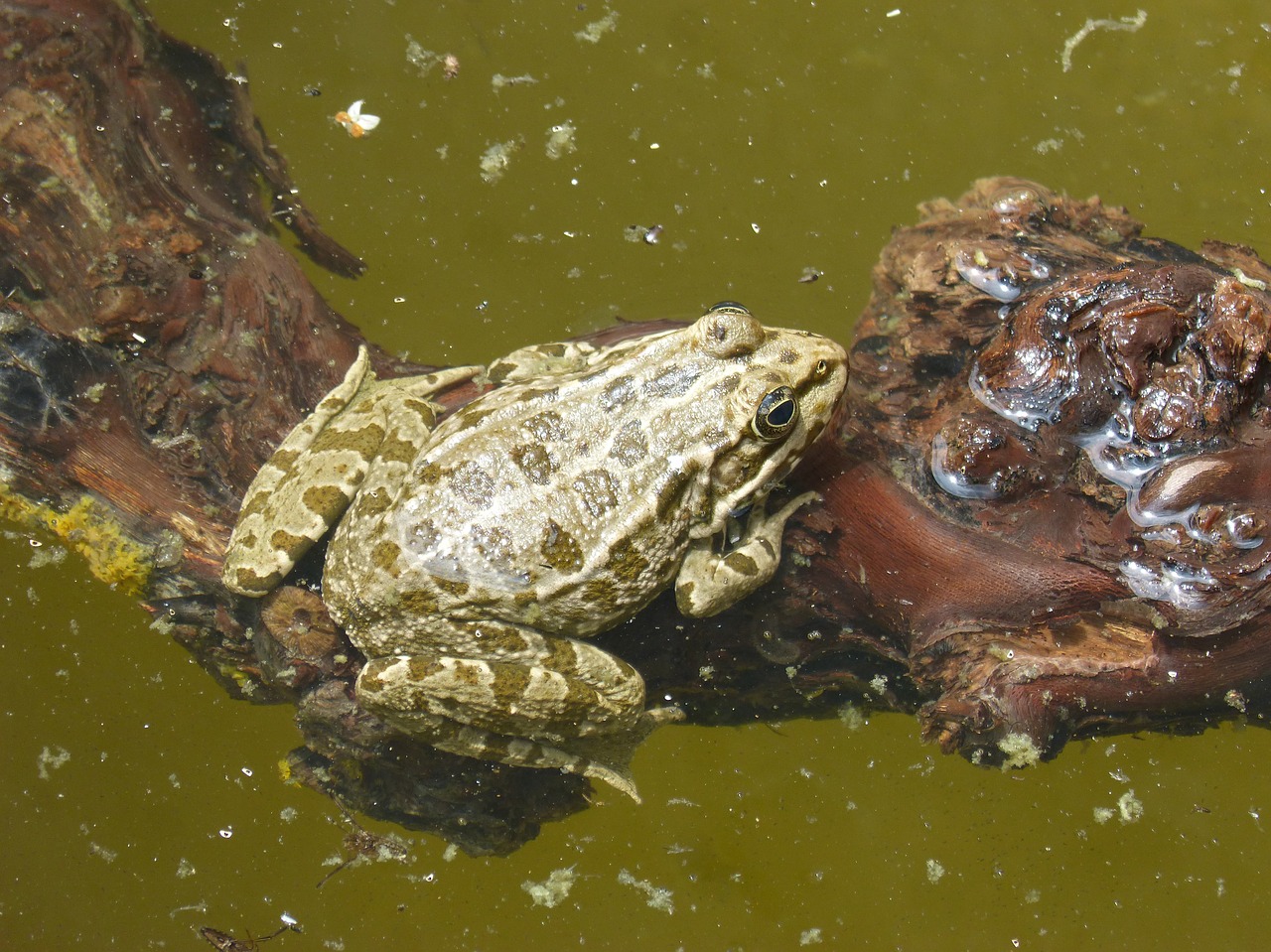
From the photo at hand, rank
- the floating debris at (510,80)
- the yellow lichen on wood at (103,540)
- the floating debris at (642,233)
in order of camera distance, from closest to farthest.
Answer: the yellow lichen on wood at (103,540), the floating debris at (642,233), the floating debris at (510,80)

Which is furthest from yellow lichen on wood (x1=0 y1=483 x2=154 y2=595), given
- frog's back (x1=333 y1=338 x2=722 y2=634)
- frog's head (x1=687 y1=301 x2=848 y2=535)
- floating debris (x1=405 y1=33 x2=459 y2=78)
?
floating debris (x1=405 y1=33 x2=459 y2=78)

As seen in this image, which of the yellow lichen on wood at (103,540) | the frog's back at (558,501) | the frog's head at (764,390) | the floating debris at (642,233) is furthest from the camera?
the floating debris at (642,233)

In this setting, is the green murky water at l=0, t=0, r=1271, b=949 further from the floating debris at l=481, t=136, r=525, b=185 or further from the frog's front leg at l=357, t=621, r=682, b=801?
the frog's front leg at l=357, t=621, r=682, b=801

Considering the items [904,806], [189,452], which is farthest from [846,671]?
[189,452]

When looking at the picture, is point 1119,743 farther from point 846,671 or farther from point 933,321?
point 933,321

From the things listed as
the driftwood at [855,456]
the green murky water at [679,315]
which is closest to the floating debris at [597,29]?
the green murky water at [679,315]

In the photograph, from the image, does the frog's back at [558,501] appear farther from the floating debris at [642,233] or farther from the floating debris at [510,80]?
the floating debris at [510,80]

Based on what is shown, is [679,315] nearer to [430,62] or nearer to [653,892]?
[430,62]
